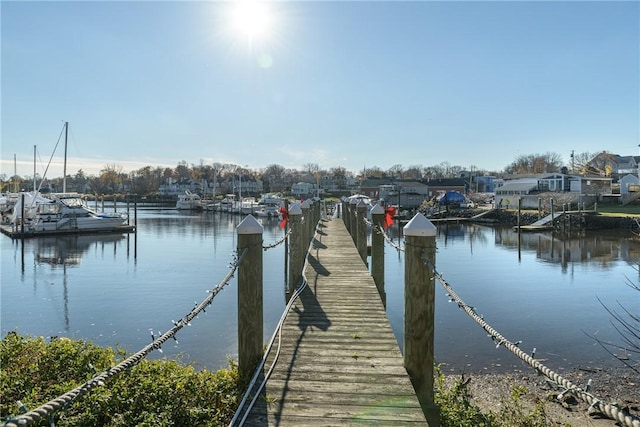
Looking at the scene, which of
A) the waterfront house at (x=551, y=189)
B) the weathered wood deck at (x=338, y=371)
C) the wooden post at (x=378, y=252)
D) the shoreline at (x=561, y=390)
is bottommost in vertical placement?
the shoreline at (x=561, y=390)

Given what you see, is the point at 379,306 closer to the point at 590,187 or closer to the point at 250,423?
the point at 250,423

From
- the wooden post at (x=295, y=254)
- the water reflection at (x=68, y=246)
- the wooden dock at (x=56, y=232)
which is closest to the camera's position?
the wooden post at (x=295, y=254)

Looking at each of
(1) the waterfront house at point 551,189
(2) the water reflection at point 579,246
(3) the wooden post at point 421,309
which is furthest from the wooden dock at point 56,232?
(1) the waterfront house at point 551,189

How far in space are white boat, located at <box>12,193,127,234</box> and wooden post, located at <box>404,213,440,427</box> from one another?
4678 cm

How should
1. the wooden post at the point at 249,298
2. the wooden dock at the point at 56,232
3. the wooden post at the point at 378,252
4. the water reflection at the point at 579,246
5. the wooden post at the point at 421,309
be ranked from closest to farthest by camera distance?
the wooden post at the point at 421,309 < the wooden post at the point at 249,298 < the wooden post at the point at 378,252 < the water reflection at the point at 579,246 < the wooden dock at the point at 56,232

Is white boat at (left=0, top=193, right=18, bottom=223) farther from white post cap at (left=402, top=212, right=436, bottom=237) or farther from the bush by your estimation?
white post cap at (left=402, top=212, right=436, bottom=237)

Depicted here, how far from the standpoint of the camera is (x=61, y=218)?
45562 millimetres

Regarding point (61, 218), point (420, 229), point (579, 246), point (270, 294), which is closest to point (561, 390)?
point (420, 229)

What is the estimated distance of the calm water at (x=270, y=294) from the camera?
45.1ft

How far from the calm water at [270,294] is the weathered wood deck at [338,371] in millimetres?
3385

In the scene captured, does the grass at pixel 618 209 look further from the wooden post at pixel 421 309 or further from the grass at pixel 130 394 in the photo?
the wooden post at pixel 421 309

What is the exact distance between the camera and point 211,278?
959 inches

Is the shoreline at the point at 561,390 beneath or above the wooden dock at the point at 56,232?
beneath

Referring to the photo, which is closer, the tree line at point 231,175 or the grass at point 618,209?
the grass at point 618,209
